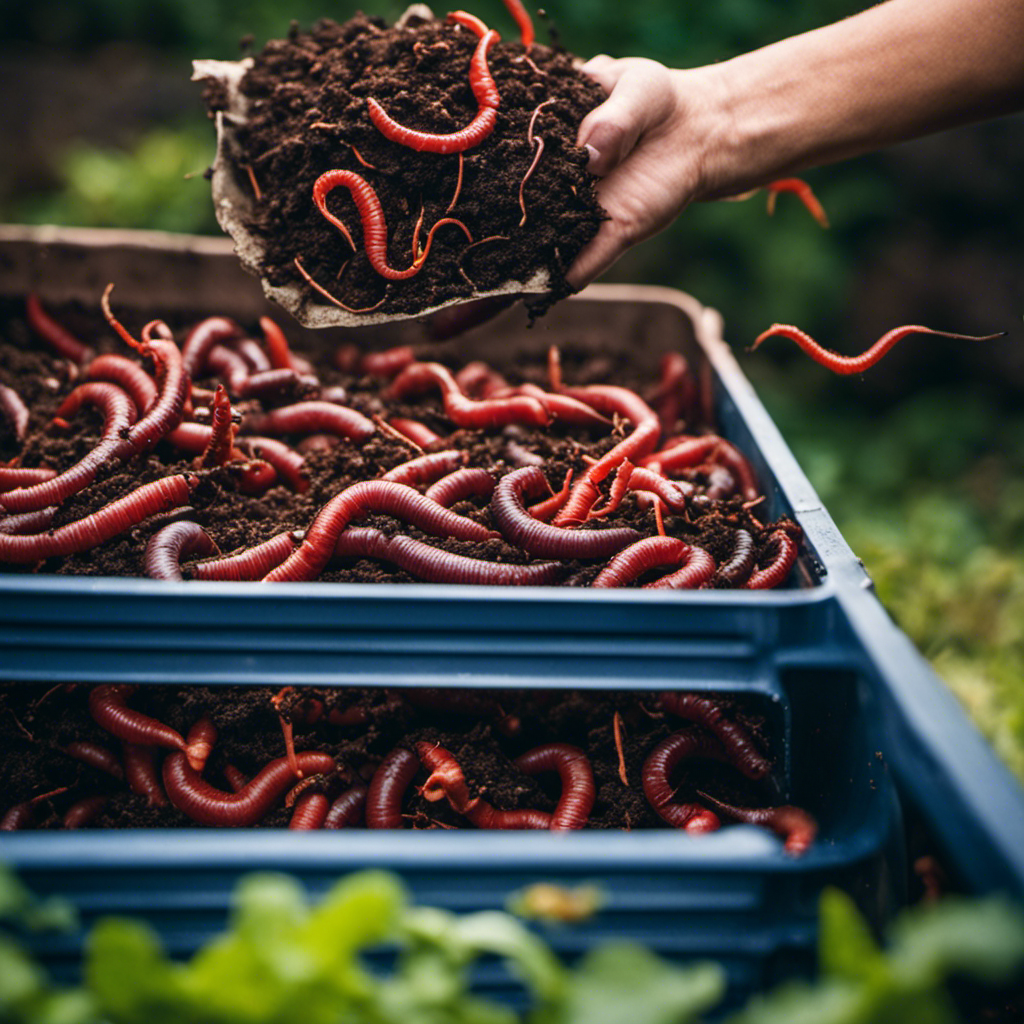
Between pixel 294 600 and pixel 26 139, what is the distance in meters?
9.03

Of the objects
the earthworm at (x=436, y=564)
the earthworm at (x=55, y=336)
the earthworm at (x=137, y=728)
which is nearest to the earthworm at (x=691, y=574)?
the earthworm at (x=436, y=564)

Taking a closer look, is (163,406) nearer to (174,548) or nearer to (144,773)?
(174,548)

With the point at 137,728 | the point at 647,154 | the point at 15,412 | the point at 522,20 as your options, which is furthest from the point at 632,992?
the point at 522,20

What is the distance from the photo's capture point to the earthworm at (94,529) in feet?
7.69

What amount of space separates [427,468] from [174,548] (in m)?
0.86

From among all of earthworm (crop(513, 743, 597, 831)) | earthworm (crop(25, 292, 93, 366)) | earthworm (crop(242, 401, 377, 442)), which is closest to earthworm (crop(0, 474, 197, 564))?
earthworm (crop(242, 401, 377, 442))

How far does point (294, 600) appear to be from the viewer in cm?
180

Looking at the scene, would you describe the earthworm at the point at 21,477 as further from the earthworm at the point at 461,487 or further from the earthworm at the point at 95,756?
the earthworm at the point at 461,487

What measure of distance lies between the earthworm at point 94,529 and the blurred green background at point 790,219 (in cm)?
458

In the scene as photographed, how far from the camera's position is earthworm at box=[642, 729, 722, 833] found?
7.12ft

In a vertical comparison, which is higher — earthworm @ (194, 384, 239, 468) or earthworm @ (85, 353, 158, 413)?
earthworm @ (85, 353, 158, 413)

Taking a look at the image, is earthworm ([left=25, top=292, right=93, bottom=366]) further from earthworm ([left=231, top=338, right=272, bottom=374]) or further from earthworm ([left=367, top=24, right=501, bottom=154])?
earthworm ([left=367, top=24, right=501, bottom=154])

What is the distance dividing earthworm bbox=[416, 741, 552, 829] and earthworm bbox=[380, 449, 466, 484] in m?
0.91

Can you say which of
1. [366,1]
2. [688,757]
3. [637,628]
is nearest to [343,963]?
[637,628]
